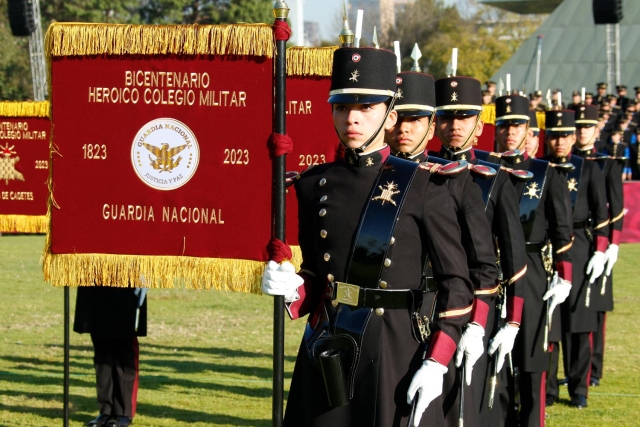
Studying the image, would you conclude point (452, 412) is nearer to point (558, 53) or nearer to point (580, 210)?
point (580, 210)

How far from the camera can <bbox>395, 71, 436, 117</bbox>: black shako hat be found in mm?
5934

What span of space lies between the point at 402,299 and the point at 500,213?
89.5 inches

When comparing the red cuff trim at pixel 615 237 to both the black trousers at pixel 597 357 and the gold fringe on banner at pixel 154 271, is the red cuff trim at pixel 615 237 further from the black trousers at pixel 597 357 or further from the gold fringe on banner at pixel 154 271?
the gold fringe on banner at pixel 154 271

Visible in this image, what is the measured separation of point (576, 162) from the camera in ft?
32.6

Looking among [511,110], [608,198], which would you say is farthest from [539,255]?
[608,198]

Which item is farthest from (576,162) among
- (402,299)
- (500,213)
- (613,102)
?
(613,102)

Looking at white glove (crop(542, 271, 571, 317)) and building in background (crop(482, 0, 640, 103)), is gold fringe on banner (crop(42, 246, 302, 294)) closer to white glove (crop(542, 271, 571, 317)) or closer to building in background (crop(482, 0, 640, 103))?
white glove (crop(542, 271, 571, 317))

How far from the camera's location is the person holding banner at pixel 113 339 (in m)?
8.27

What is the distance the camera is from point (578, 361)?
971 centimetres

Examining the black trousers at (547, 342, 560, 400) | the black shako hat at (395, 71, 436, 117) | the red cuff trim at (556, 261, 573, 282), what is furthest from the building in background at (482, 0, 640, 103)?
the black shako hat at (395, 71, 436, 117)

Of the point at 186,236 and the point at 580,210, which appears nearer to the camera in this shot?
the point at 186,236

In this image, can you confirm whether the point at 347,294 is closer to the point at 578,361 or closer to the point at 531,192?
the point at 531,192

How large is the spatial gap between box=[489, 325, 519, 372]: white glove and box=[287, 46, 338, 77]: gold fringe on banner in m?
1.76

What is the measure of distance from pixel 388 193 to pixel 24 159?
18.6ft
